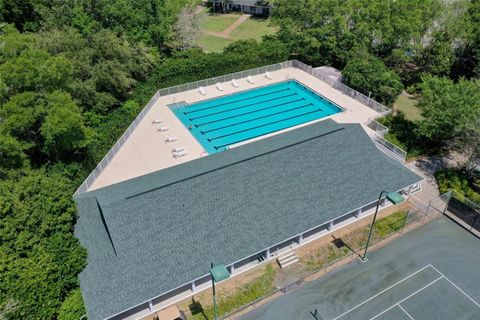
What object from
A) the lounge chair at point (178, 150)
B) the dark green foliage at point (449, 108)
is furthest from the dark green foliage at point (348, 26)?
the lounge chair at point (178, 150)

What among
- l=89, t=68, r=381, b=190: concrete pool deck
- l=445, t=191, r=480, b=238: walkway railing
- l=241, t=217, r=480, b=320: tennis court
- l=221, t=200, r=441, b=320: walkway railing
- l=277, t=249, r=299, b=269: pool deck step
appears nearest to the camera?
l=241, t=217, r=480, b=320: tennis court

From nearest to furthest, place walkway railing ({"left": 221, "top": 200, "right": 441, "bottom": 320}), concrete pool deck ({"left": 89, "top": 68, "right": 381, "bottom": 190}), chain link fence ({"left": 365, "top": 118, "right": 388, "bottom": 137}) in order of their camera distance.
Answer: walkway railing ({"left": 221, "top": 200, "right": 441, "bottom": 320}) < concrete pool deck ({"left": 89, "top": 68, "right": 381, "bottom": 190}) < chain link fence ({"left": 365, "top": 118, "right": 388, "bottom": 137})

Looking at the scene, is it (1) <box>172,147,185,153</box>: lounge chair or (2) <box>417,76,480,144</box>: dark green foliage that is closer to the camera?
(2) <box>417,76,480,144</box>: dark green foliage

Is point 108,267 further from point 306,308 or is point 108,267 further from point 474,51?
point 474,51

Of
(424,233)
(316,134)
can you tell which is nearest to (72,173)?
(316,134)

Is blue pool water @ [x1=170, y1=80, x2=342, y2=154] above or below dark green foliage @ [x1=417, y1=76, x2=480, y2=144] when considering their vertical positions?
below

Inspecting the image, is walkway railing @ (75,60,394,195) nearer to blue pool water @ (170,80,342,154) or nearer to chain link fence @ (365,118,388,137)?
blue pool water @ (170,80,342,154)

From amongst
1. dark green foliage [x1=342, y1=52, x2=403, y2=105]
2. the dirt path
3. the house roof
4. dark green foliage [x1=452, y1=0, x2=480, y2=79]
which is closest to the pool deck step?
the house roof
